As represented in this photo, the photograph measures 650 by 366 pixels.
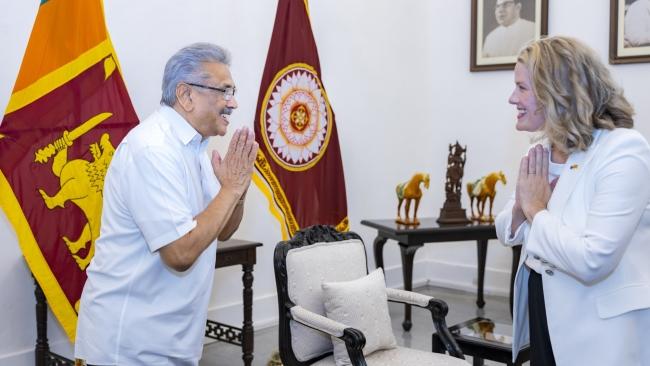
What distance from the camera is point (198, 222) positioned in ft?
5.94

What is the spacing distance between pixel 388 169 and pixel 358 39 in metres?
1.15

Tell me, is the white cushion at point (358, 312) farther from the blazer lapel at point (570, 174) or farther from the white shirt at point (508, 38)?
the white shirt at point (508, 38)

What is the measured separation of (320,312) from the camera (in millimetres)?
2852

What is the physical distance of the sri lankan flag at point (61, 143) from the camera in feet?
10.4

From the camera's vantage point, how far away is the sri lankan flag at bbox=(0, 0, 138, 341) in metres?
3.18

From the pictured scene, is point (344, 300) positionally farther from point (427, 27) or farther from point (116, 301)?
point (427, 27)

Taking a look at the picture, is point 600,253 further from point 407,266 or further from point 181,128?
point 407,266

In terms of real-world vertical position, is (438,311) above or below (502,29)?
below

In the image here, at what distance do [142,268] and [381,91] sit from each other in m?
4.23

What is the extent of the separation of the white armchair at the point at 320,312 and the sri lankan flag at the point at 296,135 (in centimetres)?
155

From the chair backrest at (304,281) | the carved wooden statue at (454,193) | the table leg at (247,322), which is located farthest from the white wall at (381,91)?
the chair backrest at (304,281)

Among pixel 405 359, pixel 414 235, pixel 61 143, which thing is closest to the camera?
pixel 405 359

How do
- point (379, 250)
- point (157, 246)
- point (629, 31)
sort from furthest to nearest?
point (629, 31)
point (379, 250)
point (157, 246)

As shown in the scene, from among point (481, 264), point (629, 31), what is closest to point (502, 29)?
point (629, 31)
